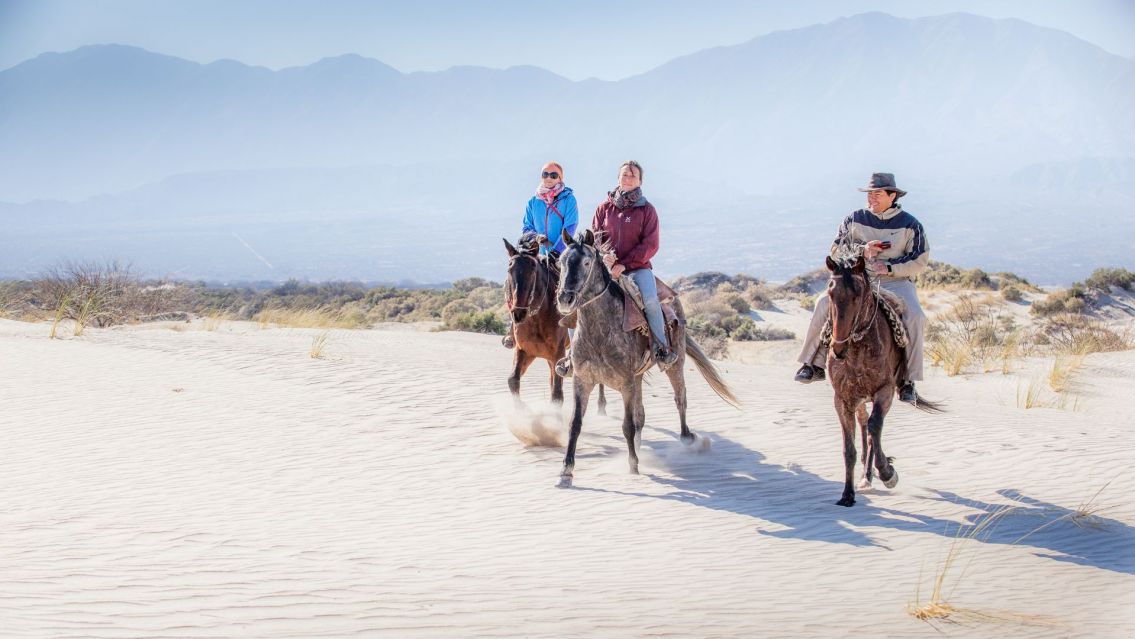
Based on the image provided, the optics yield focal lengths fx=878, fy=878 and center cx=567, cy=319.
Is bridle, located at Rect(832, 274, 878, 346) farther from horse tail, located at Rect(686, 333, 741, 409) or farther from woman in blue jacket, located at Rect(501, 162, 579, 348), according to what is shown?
woman in blue jacket, located at Rect(501, 162, 579, 348)

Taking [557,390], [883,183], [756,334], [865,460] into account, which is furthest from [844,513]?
[756,334]

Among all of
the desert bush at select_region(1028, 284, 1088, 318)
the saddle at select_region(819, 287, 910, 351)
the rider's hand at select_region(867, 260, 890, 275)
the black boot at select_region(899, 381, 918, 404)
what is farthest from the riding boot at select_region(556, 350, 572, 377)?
the desert bush at select_region(1028, 284, 1088, 318)

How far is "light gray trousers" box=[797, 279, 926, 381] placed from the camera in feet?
24.3

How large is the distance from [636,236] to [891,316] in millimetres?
2599

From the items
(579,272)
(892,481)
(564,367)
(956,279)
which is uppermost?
(956,279)

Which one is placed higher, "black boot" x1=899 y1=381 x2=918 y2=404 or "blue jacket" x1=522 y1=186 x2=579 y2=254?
"blue jacket" x1=522 y1=186 x2=579 y2=254

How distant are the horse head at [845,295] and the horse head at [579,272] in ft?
6.63

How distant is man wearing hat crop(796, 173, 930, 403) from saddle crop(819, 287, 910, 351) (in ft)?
0.29

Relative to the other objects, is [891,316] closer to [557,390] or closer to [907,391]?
[907,391]

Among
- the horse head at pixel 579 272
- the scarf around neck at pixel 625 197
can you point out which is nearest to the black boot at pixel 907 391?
the horse head at pixel 579 272

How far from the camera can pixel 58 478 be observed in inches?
313

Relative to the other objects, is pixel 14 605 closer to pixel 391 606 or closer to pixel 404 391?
pixel 391 606

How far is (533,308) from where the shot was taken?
927 centimetres

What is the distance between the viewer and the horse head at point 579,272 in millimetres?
7367
